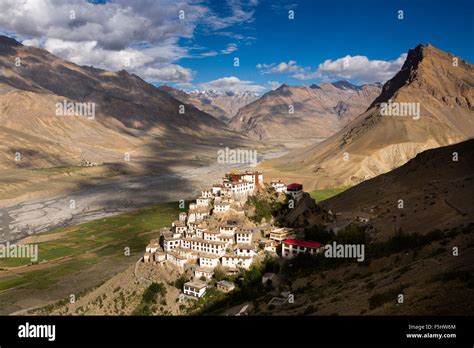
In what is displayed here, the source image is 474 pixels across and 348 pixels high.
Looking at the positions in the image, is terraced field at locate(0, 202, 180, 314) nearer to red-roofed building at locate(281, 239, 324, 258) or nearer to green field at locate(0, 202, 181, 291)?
green field at locate(0, 202, 181, 291)

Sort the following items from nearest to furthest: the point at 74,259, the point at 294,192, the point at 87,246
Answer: the point at 294,192 < the point at 74,259 < the point at 87,246

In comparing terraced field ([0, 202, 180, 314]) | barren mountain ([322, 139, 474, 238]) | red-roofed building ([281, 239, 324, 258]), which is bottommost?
terraced field ([0, 202, 180, 314])

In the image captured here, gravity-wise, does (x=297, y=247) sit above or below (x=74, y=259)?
above

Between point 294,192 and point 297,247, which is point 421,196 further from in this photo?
point 297,247

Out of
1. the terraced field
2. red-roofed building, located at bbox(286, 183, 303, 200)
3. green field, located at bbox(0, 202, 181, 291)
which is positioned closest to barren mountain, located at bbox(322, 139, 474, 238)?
red-roofed building, located at bbox(286, 183, 303, 200)

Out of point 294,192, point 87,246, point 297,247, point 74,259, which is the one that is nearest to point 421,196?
point 294,192

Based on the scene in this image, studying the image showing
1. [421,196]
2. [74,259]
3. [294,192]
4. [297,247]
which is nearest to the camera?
[297,247]
